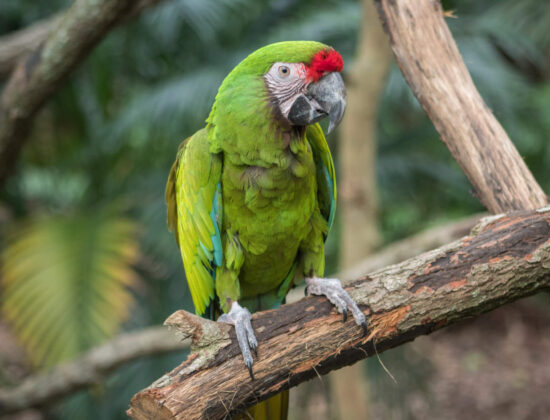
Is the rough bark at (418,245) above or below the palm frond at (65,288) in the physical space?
below

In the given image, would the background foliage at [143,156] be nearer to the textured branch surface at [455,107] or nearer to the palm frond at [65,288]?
the palm frond at [65,288]

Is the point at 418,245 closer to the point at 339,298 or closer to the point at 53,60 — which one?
the point at 339,298

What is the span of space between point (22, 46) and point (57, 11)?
1.45 m

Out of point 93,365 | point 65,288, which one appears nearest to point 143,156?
point 65,288

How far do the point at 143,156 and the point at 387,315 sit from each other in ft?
10.7

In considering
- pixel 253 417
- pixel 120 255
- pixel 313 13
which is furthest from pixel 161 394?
pixel 313 13

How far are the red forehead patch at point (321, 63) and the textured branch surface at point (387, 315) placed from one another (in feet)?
2.12

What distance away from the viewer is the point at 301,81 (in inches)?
65.9

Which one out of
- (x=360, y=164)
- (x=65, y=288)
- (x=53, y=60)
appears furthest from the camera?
(x=65, y=288)

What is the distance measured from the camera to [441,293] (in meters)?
1.53

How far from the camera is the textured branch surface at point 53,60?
6.92ft

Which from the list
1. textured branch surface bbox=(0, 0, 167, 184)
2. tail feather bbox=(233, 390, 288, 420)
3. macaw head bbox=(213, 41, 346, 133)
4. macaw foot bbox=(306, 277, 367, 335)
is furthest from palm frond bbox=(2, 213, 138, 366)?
macaw head bbox=(213, 41, 346, 133)

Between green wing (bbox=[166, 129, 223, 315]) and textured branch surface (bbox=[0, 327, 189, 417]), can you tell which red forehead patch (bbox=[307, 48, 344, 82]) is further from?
textured branch surface (bbox=[0, 327, 189, 417])

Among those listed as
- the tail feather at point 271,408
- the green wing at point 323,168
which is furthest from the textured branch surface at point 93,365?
the green wing at point 323,168
